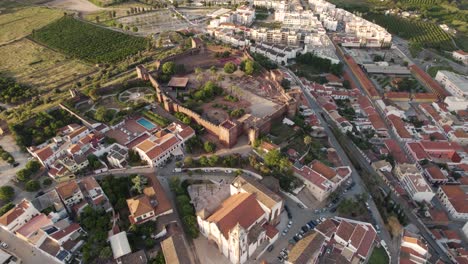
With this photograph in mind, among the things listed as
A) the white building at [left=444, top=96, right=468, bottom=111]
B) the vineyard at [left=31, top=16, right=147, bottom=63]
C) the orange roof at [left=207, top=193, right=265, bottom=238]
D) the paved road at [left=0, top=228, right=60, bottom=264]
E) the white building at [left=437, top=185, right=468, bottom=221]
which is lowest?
the white building at [left=437, top=185, right=468, bottom=221]

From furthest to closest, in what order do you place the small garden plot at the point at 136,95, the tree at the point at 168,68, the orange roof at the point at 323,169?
1. the tree at the point at 168,68
2. the small garden plot at the point at 136,95
3. the orange roof at the point at 323,169

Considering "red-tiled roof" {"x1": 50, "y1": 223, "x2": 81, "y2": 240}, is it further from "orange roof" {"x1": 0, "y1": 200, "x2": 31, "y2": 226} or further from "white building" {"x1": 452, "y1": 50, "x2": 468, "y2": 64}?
"white building" {"x1": 452, "y1": 50, "x2": 468, "y2": 64}

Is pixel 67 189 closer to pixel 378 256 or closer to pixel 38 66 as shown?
pixel 378 256

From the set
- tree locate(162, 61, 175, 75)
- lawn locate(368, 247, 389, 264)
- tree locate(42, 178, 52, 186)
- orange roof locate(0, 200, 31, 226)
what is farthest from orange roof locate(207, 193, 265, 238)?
tree locate(162, 61, 175, 75)

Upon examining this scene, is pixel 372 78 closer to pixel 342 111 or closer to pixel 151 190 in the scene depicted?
pixel 342 111

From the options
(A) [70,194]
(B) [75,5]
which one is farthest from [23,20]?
(A) [70,194]

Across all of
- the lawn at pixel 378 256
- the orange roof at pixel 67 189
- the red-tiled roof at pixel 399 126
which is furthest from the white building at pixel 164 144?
the red-tiled roof at pixel 399 126

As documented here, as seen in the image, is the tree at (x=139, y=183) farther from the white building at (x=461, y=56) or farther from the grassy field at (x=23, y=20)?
the white building at (x=461, y=56)
